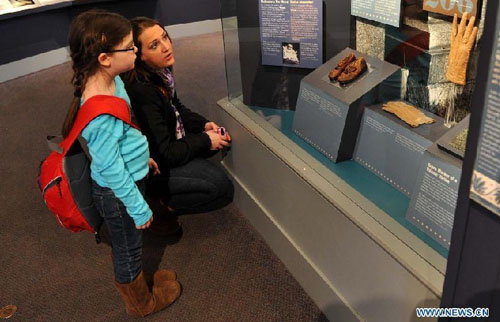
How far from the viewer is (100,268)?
103 inches

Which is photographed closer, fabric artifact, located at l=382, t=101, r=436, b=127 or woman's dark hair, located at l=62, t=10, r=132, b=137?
woman's dark hair, located at l=62, t=10, r=132, b=137

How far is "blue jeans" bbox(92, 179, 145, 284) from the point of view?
1941mm

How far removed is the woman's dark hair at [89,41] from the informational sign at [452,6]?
116 cm

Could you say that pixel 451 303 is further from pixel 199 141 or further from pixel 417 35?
pixel 199 141

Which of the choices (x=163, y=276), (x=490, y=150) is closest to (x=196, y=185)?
(x=163, y=276)

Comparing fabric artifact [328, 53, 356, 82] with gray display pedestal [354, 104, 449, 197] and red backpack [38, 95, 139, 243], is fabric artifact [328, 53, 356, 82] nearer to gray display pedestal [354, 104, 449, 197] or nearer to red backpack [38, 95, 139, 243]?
gray display pedestal [354, 104, 449, 197]

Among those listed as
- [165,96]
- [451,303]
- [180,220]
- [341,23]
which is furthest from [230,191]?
[451,303]

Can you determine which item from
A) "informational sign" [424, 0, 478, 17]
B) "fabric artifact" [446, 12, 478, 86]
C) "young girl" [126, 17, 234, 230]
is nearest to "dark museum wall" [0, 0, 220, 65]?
"young girl" [126, 17, 234, 230]

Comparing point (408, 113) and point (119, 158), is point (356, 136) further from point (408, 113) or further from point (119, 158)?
point (119, 158)

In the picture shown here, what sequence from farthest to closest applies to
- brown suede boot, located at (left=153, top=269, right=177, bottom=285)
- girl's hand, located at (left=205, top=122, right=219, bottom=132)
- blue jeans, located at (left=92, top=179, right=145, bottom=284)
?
girl's hand, located at (left=205, top=122, right=219, bottom=132) < brown suede boot, located at (left=153, top=269, right=177, bottom=285) < blue jeans, located at (left=92, top=179, right=145, bottom=284)

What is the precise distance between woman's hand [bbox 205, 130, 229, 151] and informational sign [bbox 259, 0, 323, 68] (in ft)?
1.65

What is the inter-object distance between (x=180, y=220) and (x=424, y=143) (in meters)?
1.60

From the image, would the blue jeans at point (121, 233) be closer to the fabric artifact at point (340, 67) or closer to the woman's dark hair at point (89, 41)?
the woman's dark hair at point (89, 41)

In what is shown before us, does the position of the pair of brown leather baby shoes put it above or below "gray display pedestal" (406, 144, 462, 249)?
above
